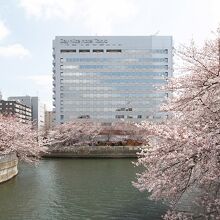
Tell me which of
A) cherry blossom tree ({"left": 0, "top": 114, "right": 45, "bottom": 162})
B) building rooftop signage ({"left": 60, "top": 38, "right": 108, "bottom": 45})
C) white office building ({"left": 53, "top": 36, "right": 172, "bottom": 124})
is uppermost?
building rooftop signage ({"left": 60, "top": 38, "right": 108, "bottom": 45})

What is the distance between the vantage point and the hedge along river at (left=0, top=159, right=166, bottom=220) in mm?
18422

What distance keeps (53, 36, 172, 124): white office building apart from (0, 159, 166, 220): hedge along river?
259 feet

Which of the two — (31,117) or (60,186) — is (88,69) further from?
(60,186)

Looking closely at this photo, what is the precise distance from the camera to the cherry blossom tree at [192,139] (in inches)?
375

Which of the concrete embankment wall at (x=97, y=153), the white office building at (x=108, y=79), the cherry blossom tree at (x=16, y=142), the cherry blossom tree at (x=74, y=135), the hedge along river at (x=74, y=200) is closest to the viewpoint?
the hedge along river at (x=74, y=200)

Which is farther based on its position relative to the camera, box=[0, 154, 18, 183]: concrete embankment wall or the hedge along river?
box=[0, 154, 18, 183]: concrete embankment wall

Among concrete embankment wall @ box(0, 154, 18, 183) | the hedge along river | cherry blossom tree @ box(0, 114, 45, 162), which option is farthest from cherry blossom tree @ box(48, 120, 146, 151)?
the hedge along river

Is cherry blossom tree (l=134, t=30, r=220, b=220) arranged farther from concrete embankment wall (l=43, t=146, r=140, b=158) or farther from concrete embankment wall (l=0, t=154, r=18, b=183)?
concrete embankment wall (l=43, t=146, r=140, b=158)

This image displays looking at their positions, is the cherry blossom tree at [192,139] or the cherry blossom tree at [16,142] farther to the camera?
the cherry blossom tree at [16,142]

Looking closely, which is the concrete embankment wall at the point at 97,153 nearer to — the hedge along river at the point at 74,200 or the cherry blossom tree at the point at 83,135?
the cherry blossom tree at the point at 83,135

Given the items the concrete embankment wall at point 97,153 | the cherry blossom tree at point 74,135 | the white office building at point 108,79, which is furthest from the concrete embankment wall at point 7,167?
the white office building at point 108,79

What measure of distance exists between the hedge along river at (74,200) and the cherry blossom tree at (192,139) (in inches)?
284

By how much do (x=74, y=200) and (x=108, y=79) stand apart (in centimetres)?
8987

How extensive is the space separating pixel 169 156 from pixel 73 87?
102m
